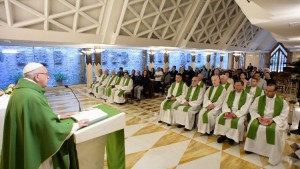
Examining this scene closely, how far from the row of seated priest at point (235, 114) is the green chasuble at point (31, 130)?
11.0 ft

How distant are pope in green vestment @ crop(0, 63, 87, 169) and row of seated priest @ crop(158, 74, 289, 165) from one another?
3310 millimetres

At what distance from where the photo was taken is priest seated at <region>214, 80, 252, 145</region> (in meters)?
4.13

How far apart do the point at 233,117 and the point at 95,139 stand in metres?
3.03

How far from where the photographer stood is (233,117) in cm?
421

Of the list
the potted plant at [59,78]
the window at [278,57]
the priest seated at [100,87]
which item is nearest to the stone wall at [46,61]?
the potted plant at [59,78]

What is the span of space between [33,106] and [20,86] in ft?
0.94

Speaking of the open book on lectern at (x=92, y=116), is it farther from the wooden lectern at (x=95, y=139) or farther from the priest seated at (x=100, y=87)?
the priest seated at (x=100, y=87)

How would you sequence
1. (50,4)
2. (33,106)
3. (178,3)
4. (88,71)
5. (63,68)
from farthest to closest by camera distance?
1. (63,68)
2. (88,71)
3. (178,3)
4. (50,4)
5. (33,106)

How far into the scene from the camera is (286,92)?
10656 mm

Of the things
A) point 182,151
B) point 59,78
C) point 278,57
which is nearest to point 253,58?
point 278,57

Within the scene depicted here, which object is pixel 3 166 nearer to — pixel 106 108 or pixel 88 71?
pixel 106 108

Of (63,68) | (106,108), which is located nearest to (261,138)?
(106,108)

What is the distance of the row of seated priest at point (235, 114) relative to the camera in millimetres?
3631

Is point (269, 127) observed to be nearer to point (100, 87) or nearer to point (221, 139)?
point (221, 139)
